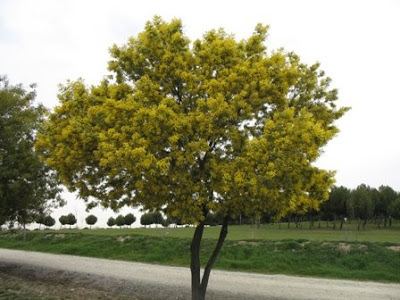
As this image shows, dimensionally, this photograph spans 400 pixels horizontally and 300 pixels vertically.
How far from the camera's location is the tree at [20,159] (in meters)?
23.2

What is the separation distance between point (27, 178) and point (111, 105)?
11799 millimetres

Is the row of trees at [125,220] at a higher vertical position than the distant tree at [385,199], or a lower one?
lower

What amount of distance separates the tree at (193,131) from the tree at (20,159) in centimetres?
834

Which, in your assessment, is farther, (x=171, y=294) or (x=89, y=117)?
(x=171, y=294)

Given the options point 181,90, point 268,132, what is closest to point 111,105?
point 181,90

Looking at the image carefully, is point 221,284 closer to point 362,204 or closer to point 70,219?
point 362,204

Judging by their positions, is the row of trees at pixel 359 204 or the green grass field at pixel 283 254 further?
the row of trees at pixel 359 204

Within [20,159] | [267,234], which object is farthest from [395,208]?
[20,159]

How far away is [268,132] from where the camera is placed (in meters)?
12.5

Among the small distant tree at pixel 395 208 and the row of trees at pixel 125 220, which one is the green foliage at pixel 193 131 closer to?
the small distant tree at pixel 395 208

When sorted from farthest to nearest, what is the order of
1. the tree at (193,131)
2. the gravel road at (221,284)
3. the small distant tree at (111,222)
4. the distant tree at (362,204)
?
1. the small distant tree at (111,222)
2. the distant tree at (362,204)
3. the gravel road at (221,284)
4. the tree at (193,131)

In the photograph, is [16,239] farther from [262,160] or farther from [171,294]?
[262,160]

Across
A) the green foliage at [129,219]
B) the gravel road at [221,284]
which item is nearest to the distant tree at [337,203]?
the green foliage at [129,219]

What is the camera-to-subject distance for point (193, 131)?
13383mm
